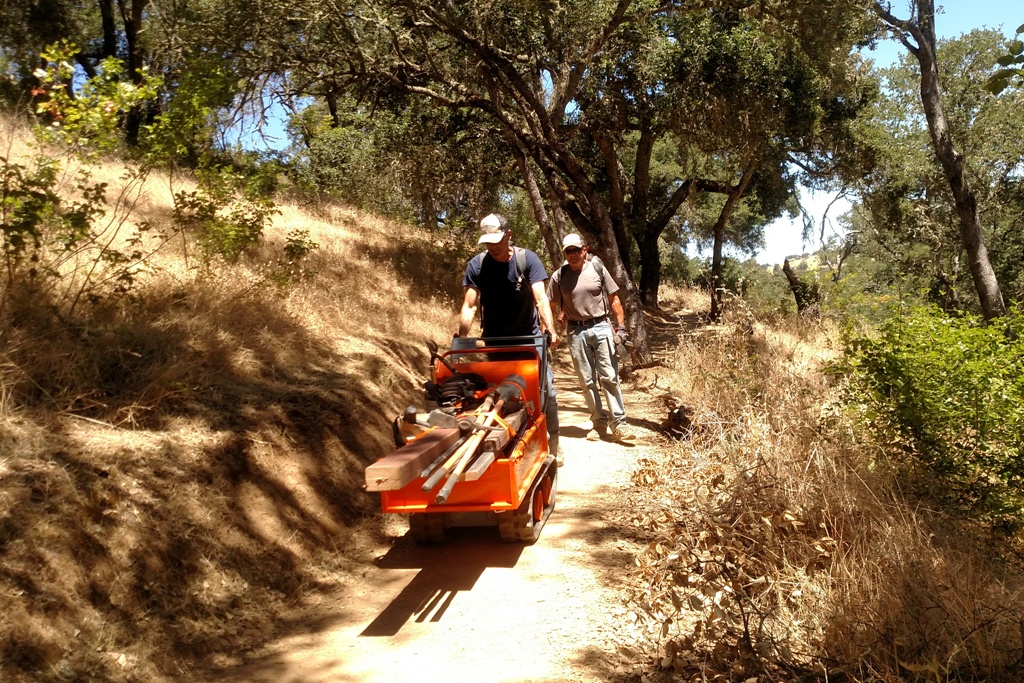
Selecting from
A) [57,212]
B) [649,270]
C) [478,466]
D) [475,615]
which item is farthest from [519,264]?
[649,270]

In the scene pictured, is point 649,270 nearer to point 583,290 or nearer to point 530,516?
point 583,290

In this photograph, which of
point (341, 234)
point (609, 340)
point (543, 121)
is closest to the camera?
point (609, 340)

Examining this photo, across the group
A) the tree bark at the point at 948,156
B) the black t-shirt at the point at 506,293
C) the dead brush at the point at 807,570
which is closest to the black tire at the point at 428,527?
the dead brush at the point at 807,570

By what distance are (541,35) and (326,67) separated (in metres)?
3.60

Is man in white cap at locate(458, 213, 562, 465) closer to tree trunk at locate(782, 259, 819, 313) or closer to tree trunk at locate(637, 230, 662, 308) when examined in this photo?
tree trunk at locate(782, 259, 819, 313)

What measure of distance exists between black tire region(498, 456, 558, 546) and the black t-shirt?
47.0 inches

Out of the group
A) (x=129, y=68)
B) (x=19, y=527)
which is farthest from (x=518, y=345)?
(x=129, y=68)

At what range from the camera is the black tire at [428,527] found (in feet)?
19.7

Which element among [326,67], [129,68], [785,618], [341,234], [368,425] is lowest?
[785,618]

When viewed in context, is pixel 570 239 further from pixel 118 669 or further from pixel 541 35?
pixel 541 35

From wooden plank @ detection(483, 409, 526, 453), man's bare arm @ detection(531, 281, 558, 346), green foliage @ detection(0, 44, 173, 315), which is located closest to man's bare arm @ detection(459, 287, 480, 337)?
man's bare arm @ detection(531, 281, 558, 346)

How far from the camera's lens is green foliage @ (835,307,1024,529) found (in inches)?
217

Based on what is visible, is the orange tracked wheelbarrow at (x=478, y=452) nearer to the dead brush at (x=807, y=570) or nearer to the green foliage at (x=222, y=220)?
the dead brush at (x=807, y=570)

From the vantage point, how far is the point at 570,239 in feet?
27.0
